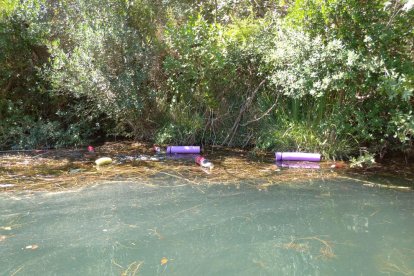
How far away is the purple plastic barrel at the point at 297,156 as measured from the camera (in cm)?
569

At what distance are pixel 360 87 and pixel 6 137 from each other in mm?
6164

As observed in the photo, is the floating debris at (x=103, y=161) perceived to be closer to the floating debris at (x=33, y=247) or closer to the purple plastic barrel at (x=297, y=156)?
the purple plastic barrel at (x=297, y=156)

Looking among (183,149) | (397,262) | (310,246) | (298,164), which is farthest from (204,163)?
(397,262)

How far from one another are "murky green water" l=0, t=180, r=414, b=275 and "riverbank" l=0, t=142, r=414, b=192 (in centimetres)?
36

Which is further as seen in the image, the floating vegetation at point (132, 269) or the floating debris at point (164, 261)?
the floating debris at point (164, 261)

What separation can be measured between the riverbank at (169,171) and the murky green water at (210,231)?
1.18 ft

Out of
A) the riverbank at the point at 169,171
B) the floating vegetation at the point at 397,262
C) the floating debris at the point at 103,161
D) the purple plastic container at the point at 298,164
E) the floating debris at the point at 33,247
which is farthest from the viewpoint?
the floating debris at the point at 103,161

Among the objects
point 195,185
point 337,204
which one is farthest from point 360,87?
point 195,185

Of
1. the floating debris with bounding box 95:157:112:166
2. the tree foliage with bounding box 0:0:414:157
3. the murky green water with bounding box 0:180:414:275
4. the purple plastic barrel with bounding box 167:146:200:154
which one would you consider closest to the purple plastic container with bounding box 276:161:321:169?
the tree foliage with bounding box 0:0:414:157

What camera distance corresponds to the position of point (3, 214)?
3.60m

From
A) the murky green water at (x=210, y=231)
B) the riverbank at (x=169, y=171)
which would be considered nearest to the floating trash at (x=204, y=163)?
the riverbank at (x=169, y=171)

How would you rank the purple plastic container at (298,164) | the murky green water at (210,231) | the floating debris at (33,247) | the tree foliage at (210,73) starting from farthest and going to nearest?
1. the purple plastic container at (298,164)
2. the tree foliage at (210,73)
3. the floating debris at (33,247)
4. the murky green water at (210,231)

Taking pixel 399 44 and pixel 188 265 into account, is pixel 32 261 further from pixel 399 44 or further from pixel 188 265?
pixel 399 44

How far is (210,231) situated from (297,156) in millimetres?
2885
